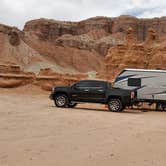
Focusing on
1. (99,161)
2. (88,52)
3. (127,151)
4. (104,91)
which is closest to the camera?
(99,161)

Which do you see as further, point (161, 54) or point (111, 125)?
point (161, 54)

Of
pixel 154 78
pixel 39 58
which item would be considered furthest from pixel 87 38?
pixel 154 78

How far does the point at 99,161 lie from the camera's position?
8000 mm

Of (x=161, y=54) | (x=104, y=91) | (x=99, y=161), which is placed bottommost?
(x=99, y=161)

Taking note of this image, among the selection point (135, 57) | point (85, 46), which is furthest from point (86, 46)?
point (135, 57)

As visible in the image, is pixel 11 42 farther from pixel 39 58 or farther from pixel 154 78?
pixel 154 78

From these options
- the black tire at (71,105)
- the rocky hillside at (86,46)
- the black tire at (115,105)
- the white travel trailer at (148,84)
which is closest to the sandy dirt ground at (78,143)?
the black tire at (115,105)

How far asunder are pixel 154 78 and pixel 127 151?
44.3 ft

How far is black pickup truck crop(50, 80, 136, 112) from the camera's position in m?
20.7

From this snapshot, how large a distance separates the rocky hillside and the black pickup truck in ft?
91.6

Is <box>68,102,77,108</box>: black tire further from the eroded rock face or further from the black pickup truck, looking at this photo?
the eroded rock face

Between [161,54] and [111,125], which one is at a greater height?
[161,54]

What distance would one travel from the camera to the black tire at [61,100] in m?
21.8

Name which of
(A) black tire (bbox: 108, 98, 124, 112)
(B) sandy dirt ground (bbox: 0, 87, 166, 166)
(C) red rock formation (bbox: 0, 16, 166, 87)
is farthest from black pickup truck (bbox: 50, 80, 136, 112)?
(C) red rock formation (bbox: 0, 16, 166, 87)
